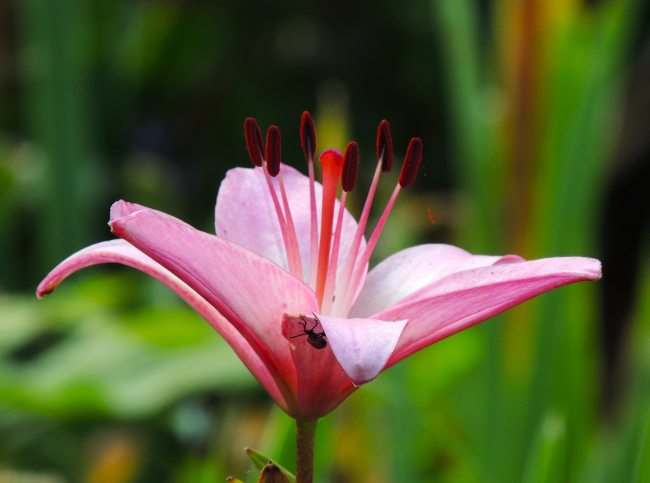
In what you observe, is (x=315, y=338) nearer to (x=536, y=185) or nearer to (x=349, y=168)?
(x=349, y=168)

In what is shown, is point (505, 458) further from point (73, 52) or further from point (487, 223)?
point (73, 52)

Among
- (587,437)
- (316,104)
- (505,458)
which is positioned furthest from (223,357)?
(316,104)

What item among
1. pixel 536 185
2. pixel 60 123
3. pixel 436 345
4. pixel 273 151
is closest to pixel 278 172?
pixel 273 151

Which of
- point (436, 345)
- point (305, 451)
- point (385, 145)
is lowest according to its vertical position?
point (436, 345)

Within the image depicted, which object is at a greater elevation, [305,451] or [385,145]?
[385,145]

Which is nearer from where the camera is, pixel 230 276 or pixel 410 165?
pixel 230 276

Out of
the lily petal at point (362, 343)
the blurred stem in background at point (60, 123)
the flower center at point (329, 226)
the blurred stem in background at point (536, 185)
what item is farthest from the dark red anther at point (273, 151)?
the blurred stem in background at point (60, 123)

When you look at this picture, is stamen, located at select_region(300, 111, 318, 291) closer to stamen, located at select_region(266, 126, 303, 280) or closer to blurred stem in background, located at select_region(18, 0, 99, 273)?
stamen, located at select_region(266, 126, 303, 280)
